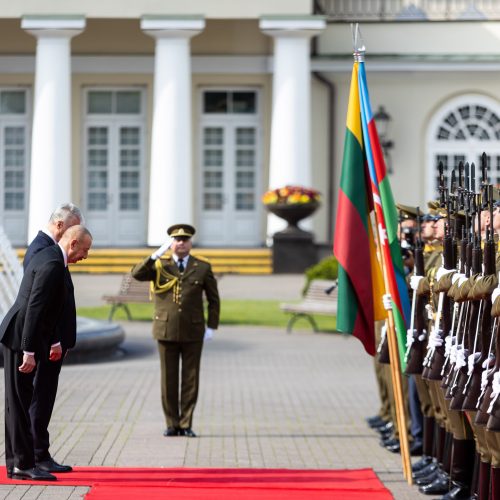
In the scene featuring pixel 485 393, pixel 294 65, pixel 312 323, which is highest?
pixel 294 65

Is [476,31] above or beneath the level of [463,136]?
above

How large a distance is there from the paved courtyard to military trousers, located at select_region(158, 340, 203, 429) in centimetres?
24

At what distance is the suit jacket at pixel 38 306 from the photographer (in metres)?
8.98

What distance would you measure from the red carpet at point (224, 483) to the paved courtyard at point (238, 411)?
21 cm

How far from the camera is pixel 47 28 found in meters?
32.8

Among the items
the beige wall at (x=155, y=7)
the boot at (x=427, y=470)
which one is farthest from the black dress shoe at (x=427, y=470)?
the beige wall at (x=155, y=7)

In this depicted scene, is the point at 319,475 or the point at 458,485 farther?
the point at 319,475

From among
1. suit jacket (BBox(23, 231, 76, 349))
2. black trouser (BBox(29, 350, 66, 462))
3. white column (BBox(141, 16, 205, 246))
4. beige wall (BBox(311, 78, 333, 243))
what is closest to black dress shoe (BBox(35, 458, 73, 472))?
black trouser (BBox(29, 350, 66, 462))

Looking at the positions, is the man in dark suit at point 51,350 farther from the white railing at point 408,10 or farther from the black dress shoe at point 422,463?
the white railing at point 408,10

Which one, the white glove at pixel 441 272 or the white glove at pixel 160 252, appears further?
the white glove at pixel 160 252

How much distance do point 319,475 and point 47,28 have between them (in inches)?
953

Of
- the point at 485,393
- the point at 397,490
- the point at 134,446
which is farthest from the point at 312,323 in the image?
the point at 485,393

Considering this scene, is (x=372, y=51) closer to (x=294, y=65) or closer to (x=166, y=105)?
(x=294, y=65)

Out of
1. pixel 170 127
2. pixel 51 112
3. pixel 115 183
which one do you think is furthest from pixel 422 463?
pixel 115 183
